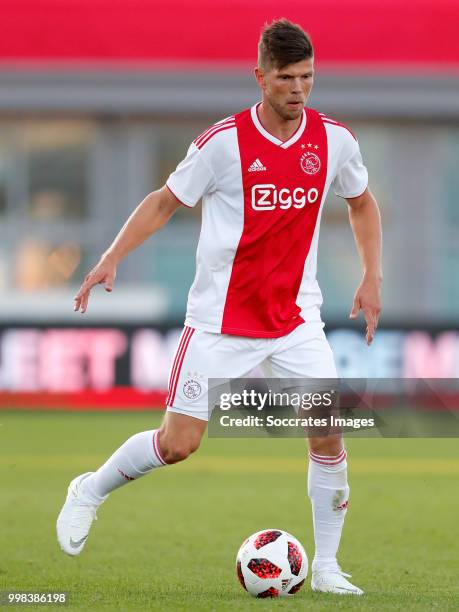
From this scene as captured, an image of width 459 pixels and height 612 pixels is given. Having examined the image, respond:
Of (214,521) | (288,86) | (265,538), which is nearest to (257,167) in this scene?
(288,86)

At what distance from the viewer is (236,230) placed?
5.75 meters

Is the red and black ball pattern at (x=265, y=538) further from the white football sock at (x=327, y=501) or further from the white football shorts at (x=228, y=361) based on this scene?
the white football shorts at (x=228, y=361)

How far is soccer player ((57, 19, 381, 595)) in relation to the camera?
571 centimetres

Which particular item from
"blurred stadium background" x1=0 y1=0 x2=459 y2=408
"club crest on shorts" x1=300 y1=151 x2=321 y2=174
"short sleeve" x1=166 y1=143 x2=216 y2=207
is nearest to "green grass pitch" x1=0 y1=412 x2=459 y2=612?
"short sleeve" x1=166 y1=143 x2=216 y2=207

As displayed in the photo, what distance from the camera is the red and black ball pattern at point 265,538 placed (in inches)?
226

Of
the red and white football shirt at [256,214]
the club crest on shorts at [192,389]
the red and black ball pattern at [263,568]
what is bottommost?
the red and black ball pattern at [263,568]

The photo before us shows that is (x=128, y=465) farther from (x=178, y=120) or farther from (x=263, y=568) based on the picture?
(x=178, y=120)

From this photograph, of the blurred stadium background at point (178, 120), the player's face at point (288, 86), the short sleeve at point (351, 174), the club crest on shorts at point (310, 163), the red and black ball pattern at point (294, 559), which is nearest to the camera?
the player's face at point (288, 86)

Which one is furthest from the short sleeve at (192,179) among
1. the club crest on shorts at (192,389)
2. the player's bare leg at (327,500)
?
the player's bare leg at (327,500)

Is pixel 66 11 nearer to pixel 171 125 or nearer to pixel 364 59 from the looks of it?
pixel 171 125

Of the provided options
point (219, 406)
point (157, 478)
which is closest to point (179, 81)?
point (157, 478)

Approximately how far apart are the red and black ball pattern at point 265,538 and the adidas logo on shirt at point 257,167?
60.9 inches

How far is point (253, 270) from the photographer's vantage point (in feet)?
18.9

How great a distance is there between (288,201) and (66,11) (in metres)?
15.9
